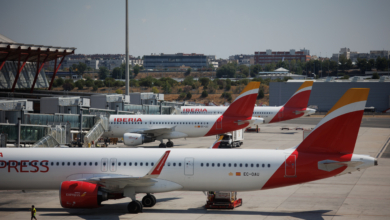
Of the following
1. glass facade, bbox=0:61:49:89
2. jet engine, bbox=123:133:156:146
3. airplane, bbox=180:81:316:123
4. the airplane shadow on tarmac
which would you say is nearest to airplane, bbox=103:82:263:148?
jet engine, bbox=123:133:156:146

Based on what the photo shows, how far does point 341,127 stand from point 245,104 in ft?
88.1

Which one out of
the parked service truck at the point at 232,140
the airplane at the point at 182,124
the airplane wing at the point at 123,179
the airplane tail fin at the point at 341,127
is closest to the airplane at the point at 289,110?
the parked service truck at the point at 232,140

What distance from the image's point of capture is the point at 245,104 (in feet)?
163

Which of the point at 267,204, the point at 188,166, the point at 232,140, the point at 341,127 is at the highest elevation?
the point at 341,127

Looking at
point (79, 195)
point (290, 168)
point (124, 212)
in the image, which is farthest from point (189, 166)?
point (79, 195)

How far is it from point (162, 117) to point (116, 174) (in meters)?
28.3

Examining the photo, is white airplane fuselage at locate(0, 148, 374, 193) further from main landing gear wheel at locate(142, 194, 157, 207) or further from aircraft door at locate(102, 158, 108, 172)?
main landing gear wheel at locate(142, 194, 157, 207)

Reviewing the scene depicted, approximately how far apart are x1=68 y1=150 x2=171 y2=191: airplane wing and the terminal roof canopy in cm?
5693

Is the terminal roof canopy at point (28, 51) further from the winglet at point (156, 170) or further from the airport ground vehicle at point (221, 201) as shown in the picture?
the airport ground vehicle at point (221, 201)

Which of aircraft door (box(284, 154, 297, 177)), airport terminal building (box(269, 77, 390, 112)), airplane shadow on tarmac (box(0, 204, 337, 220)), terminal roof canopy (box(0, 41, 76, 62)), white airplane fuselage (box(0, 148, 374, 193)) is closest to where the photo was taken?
airplane shadow on tarmac (box(0, 204, 337, 220))

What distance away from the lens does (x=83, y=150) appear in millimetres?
25031

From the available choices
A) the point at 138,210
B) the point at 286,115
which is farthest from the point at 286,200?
the point at 286,115

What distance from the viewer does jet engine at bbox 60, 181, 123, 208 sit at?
2252 centimetres

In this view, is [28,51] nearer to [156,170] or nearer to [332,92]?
[156,170]
